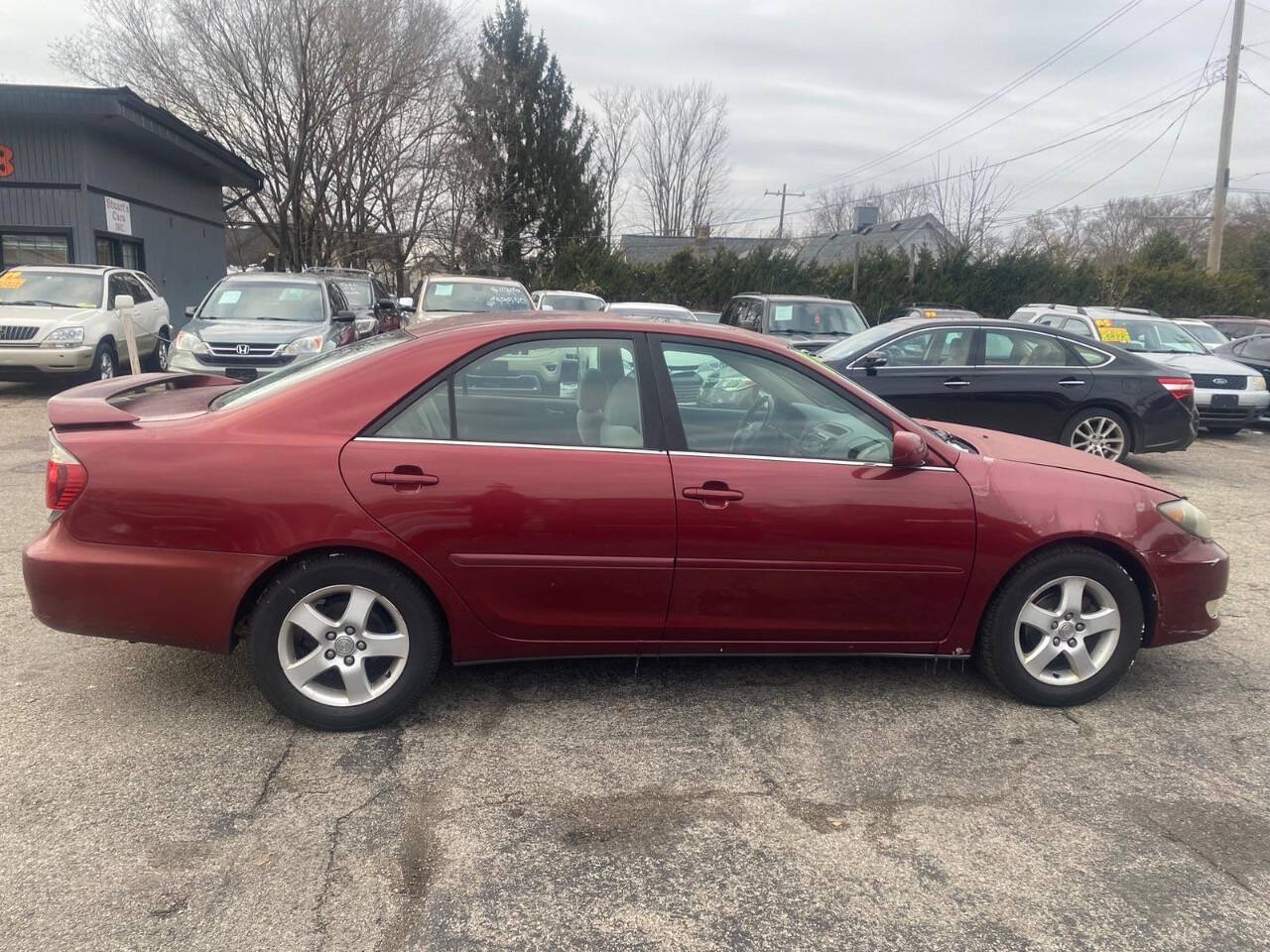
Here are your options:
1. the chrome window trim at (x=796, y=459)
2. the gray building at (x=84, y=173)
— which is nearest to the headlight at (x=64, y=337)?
the gray building at (x=84, y=173)

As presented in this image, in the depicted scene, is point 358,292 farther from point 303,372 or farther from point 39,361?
point 303,372

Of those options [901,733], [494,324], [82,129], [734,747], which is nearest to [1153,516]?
[901,733]

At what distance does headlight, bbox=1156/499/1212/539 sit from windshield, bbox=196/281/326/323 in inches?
400

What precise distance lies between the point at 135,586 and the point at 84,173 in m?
16.7

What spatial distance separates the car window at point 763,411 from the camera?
3.73 meters

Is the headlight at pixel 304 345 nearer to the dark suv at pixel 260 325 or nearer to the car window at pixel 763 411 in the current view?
the dark suv at pixel 260 325

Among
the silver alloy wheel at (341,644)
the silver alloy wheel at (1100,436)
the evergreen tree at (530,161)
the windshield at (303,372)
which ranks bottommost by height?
the silver alloy wheel at (341,644)

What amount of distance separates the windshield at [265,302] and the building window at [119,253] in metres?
6.99

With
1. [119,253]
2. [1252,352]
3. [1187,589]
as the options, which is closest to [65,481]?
[1187,589]

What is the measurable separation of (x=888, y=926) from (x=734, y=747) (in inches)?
40.9

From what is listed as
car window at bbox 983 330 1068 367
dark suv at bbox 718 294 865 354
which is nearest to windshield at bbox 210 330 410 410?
car window at bbox 983 330 1068 367

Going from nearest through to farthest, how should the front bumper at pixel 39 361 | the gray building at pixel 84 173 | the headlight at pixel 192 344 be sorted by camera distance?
the headlight at pixel 192 344
the front bumper at pixel 39 361
the gray building at pixel 84 173

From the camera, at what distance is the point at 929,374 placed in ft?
29.6

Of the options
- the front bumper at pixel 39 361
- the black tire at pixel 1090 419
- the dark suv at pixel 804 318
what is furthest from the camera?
the dark suv at pixel 804 318
